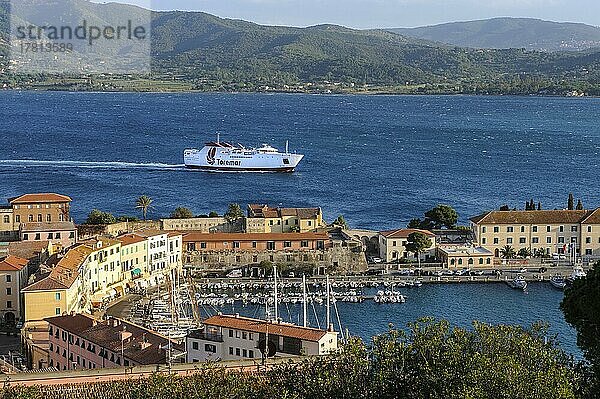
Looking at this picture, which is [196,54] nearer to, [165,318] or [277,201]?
[277,201]

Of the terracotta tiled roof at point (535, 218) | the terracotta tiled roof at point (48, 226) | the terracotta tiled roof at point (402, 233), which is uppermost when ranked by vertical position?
the terracotta tiled roof at point (535, 218)

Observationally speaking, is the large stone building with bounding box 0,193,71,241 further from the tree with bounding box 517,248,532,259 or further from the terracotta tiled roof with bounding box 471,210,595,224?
the tree with bounding box 517,248,532,259

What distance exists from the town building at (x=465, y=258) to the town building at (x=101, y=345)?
39.0 ft

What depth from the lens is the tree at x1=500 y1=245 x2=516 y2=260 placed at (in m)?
27.8

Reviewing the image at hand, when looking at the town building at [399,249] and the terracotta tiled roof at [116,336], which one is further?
the town building at [399,249]

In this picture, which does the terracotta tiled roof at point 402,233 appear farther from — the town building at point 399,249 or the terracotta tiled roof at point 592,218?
the terracotta tiled roof at point 592,218

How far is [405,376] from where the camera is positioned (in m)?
10.5

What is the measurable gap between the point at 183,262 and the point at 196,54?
152 metres

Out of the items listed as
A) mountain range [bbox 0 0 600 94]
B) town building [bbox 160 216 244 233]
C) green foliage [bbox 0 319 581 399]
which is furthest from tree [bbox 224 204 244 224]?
mountain range [bbox 0 0 600 94]

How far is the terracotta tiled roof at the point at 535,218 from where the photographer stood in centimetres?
2819

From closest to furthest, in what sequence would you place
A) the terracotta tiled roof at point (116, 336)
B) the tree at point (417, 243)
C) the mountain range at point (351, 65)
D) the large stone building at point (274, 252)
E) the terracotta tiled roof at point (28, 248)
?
the terracotta tiled roof at point (116, 336), the terracotta tiled roof at point (28, 248), the large stone building at point (274, 252), the tree at point (417, 243), the mountain range at point (351, 65)

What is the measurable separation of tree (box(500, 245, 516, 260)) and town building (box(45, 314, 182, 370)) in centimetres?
1363

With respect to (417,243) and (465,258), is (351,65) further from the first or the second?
(465,258)

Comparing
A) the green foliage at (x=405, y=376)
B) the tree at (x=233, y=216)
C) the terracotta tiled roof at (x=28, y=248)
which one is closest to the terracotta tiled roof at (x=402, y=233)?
the tree at (x=233, y=216)
